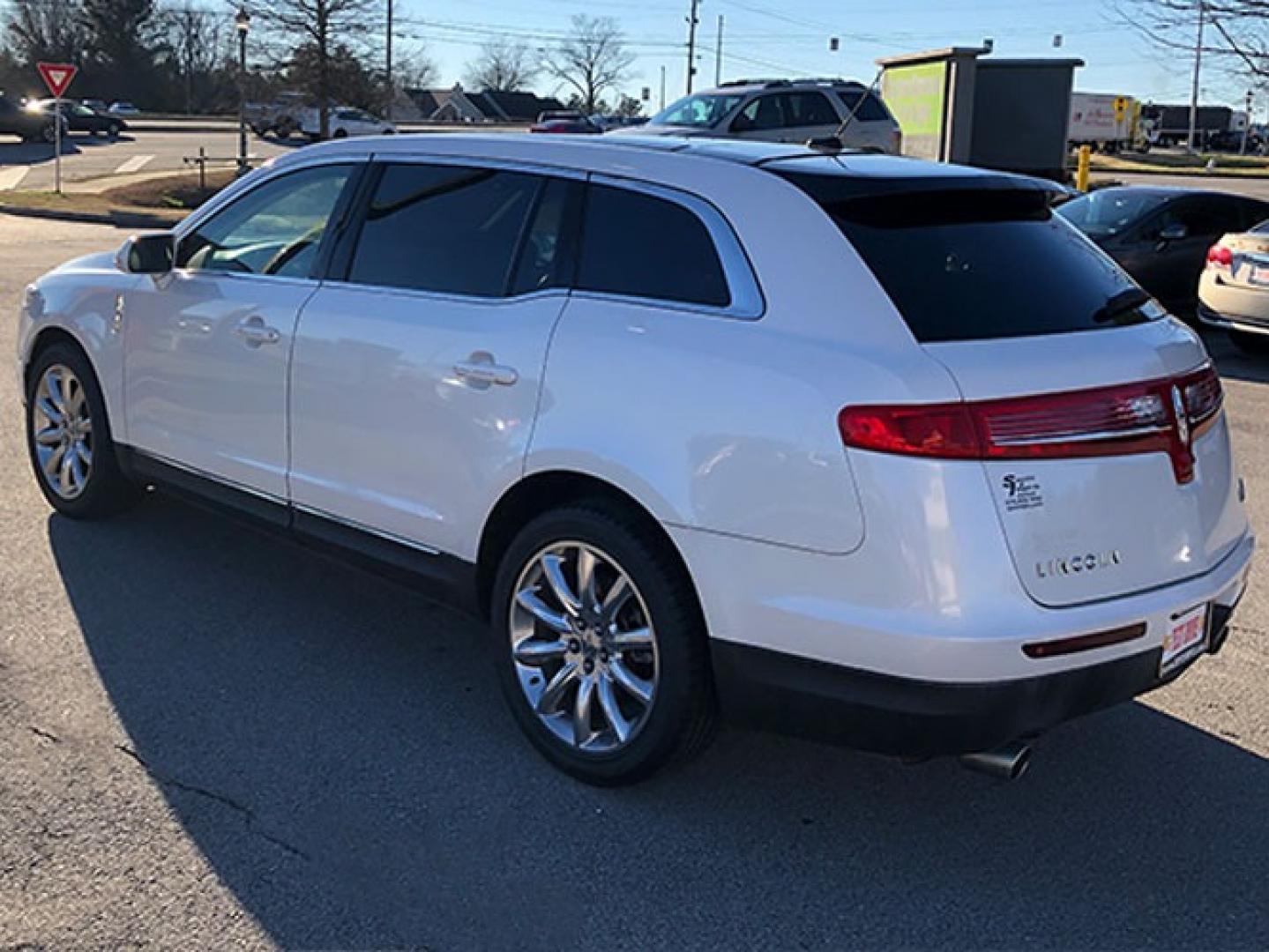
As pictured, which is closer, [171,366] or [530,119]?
[171,366]

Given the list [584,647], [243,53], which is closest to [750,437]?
[584,647]

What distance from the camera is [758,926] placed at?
310 centimetres

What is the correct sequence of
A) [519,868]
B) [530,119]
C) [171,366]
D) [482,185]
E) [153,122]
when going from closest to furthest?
[519,868], [482,185], [171,366], [153,122], [530,119]

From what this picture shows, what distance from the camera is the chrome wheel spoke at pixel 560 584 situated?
3.74m

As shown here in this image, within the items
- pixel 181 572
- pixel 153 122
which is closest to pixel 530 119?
pixel 153 122

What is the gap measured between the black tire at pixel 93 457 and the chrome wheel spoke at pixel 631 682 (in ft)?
9.60

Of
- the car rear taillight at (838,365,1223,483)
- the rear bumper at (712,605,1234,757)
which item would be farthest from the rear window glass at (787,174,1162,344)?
the rear bumper at (712,605,1234,757)

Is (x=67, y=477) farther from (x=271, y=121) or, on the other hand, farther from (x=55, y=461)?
(x=271, y=121)

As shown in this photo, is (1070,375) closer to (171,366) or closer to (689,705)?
(689,705)

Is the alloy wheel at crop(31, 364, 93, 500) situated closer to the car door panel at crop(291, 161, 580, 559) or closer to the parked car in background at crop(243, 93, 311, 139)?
the car door panel at crop(291, 161, 580, 559)

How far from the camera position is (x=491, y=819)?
140 inches

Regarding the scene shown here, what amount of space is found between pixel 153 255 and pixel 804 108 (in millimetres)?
15538

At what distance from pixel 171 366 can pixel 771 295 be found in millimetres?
2800

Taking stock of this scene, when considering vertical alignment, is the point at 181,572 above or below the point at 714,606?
below
